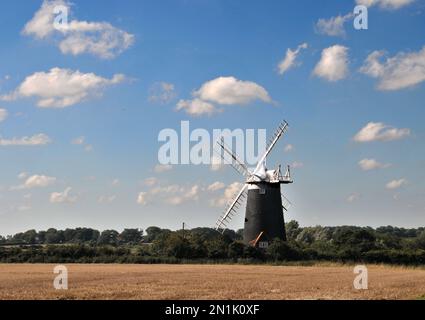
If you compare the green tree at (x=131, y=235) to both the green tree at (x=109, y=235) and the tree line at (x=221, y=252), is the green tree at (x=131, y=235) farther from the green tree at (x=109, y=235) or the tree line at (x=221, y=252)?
the tree line at (x=221, y=252)

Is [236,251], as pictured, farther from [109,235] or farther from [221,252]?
[109,235]

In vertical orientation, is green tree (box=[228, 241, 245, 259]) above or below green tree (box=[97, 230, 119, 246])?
below

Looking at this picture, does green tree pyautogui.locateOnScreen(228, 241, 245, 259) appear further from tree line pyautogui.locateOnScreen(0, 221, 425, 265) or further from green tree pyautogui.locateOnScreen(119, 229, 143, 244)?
green tree pyautogui.locateOnScreen(119, 229, 143, 244)

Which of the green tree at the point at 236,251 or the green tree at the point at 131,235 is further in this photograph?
the green tree at the point at 131,235

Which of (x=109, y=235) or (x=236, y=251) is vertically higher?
(x=109, y=235)

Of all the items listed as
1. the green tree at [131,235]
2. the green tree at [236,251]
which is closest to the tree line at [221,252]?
the green tree at [236,251]

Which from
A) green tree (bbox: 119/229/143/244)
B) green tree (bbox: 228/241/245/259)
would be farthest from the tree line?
green tree (bbox: 119/229/143/244)

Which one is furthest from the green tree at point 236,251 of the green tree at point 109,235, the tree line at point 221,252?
the green tree at point 109,235

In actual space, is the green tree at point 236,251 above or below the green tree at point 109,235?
below

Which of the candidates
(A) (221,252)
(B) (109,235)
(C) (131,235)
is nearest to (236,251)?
(A) (221,252)
